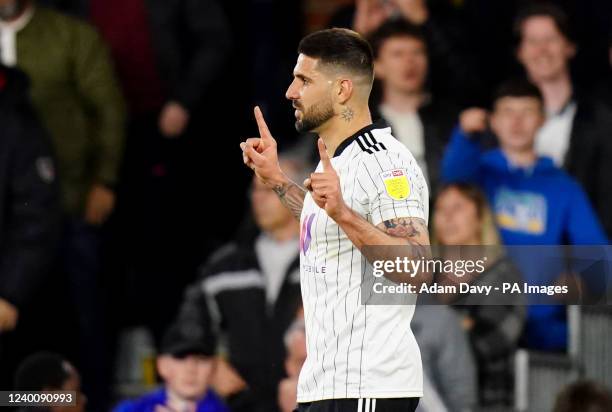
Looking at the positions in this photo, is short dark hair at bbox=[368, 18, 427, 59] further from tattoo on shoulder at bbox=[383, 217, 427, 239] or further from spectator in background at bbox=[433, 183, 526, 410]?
tattoo on shoulder at bbox=[383, 217, 427, 239]

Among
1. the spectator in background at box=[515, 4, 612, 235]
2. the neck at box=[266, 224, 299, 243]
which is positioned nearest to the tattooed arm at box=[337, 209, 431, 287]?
the neck at box=[266, 224, 299, 243]

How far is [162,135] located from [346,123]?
3.97 metres

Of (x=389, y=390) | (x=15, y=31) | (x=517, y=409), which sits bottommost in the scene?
(x=389, y=390)

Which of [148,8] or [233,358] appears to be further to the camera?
[148,8]

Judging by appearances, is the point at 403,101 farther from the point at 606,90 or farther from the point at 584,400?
the point at 584,400

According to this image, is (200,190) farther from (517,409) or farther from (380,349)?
(380,349)

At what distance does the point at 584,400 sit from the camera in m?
5.25

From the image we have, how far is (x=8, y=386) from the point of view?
27.5ft

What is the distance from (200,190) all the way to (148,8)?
1.10 metres

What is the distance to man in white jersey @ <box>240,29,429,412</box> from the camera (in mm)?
5113

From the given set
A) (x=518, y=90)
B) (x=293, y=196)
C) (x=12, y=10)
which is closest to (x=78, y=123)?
(x=12, y=10)

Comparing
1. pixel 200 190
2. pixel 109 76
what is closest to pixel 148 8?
pixel 109 76

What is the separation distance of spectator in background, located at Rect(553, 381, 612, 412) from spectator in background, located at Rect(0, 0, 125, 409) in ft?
13.6

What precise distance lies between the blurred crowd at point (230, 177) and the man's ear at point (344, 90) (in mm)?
2317
